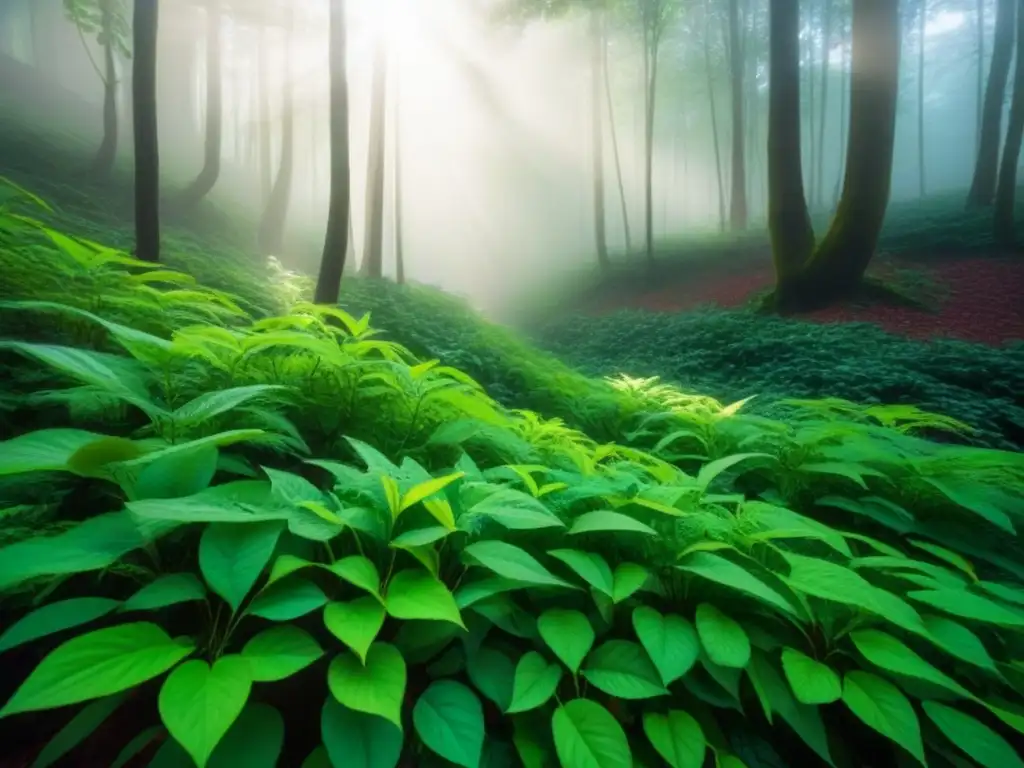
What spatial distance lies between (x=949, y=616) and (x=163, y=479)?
2083 mm

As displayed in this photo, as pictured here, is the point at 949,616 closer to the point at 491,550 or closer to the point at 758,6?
the point at 491,550

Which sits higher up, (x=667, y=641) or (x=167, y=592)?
(x=167, y=592)

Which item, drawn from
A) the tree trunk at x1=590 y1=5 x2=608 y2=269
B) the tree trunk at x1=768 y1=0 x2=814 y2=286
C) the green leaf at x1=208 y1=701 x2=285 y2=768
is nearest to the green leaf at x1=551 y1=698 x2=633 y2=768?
the green leaf at x1=208 y1=701 x2=285 y2=768

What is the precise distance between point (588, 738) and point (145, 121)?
21.6 ft

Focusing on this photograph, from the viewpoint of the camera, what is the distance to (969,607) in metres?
1.20

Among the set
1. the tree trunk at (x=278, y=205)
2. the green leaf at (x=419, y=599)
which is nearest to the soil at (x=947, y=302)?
the green leaf at (x=419, y=599)

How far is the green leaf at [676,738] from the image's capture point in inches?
36.4

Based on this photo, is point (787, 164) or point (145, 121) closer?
point (145, 121)

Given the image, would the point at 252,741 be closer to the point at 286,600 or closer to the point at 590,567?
the point at 286,600

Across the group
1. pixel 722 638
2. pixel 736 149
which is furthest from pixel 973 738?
pixel 736 149

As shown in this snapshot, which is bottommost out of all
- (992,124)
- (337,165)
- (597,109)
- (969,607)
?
(969,607)

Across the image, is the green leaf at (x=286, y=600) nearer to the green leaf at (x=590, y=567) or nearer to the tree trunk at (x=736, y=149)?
the green leaf at (x=590, y=567)

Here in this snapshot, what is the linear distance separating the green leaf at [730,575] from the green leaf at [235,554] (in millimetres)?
956

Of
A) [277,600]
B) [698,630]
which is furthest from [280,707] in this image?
[698,630]
